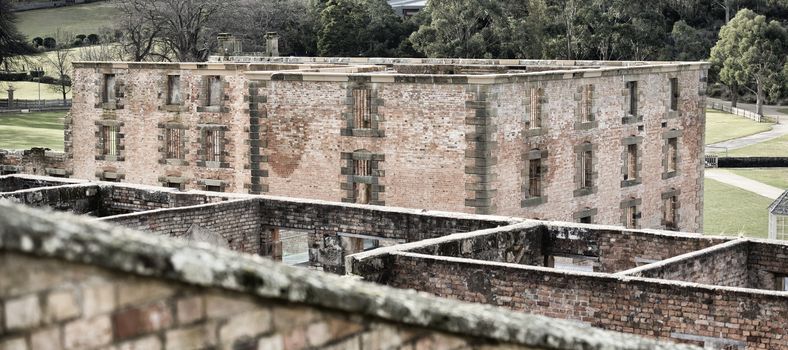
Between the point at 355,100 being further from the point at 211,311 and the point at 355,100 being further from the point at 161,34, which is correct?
the point at 161,34

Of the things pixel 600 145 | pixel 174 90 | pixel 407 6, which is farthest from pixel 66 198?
pixel 407 6

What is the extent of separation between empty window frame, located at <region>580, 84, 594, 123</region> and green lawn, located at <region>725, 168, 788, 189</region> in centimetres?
2731

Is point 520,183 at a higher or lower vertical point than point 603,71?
lower

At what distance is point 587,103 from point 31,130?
1868 inches

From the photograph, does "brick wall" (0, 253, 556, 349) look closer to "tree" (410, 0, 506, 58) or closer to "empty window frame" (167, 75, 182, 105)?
"empty window frame" (167, 75, 182, 105)

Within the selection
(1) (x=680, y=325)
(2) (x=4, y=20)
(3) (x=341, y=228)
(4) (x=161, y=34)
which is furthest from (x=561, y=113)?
(2) (x=4, y=20)

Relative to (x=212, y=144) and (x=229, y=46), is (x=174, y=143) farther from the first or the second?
(x=229, y=46)

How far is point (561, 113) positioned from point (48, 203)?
16.2 metres

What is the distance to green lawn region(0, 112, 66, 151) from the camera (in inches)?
3070

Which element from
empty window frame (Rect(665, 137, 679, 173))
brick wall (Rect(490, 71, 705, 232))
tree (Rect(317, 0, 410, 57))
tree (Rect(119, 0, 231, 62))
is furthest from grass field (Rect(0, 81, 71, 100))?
empty window frame (Rect(665, 137, 679, 173))

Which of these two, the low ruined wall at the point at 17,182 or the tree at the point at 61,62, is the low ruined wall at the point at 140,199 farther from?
the tree at the point at 61,62

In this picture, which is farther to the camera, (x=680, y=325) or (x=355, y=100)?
(x=355, y=100)

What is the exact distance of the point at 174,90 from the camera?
50.5 meters

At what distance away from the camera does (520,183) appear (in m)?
41.3
